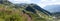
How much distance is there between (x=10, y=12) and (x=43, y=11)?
3.19 m

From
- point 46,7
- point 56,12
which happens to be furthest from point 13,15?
point 56,12

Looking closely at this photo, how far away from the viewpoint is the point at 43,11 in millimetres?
9422

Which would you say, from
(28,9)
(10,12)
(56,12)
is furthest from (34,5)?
(10,12)

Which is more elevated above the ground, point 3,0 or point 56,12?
point 3,0

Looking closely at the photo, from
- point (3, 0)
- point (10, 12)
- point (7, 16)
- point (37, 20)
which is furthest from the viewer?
point (3, 0)

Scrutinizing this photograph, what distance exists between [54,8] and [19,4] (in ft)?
5.36

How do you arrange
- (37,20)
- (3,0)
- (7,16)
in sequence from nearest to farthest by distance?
1. (7,16)
2. (37,20)
3. (3,0)

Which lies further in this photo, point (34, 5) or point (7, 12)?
point (34, 5)

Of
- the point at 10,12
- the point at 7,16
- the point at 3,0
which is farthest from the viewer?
the point at 3,0

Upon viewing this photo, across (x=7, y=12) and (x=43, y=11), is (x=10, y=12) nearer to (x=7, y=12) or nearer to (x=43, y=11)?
(x=7, y=12)

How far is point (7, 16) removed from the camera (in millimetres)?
6070

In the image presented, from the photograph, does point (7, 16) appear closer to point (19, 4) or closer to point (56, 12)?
point (19, 4)

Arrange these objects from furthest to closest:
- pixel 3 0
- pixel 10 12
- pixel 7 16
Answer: pixel 3 0, pixel 10 12, pixel 7 16

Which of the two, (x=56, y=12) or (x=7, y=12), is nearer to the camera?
(x=7, y=12)
